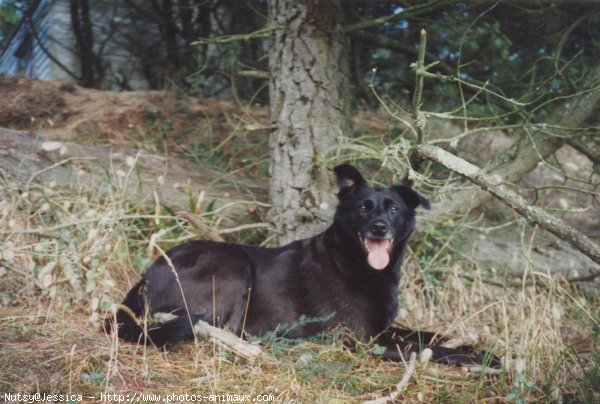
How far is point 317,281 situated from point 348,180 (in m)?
0.73

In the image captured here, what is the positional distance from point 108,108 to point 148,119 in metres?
0.50

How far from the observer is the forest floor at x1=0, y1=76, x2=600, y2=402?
10.3ft

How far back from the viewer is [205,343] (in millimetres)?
3633

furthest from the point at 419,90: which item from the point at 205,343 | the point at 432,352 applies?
the point at 205,343

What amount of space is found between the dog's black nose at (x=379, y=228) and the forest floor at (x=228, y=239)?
698 millimetres

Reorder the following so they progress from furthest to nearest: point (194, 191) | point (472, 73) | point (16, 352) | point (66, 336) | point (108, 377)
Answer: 1. point (472, 73)
2. point (194, 191)
3. point (66, 336)
4. point (16, 352)
5. point (108, 377)

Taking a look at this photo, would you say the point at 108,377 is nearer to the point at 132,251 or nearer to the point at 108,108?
the point at 132,251

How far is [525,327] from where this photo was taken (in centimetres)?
398

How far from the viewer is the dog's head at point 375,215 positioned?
13.3 ft

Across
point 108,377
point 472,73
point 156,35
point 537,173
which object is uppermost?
point 156,35

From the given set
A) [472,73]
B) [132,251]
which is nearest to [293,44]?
[132,251]

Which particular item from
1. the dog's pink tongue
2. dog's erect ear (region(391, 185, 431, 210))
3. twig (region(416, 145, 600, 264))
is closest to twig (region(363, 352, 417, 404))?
the dog's pink tongue

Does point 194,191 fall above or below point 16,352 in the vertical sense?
above

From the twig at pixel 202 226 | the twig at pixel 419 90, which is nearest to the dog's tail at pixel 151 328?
the twig at pixel 202 226
